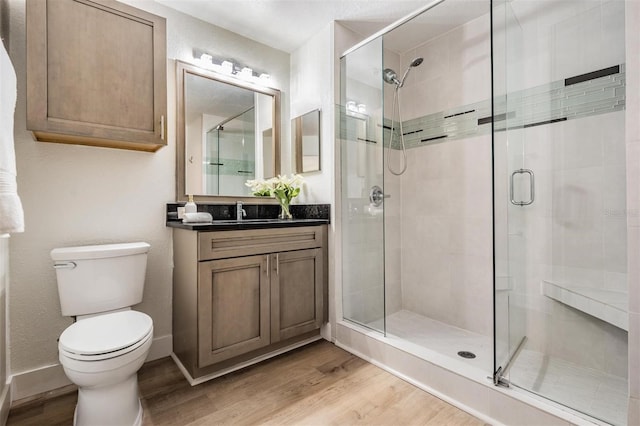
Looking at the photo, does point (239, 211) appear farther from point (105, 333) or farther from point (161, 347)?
point (105, 333)

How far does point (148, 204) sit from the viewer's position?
6.93 ft

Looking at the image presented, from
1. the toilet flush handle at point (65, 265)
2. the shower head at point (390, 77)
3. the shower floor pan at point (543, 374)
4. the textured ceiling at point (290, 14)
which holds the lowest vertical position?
the shower floor pan at point (543, 374)

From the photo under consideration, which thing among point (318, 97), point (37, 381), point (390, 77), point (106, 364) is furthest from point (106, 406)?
point (390, 77)

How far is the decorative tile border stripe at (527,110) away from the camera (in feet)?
5.54

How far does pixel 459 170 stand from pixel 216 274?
6.50 ft

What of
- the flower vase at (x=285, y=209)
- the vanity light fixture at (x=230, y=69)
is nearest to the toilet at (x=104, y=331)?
the flower vase at (x=285, y=209)

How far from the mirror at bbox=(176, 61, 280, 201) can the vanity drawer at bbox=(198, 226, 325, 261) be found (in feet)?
2.02

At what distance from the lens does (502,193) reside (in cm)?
172

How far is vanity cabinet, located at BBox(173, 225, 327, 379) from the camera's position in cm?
181

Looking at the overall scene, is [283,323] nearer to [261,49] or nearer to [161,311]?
[161,311]

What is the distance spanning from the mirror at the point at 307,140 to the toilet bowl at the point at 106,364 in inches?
63.3

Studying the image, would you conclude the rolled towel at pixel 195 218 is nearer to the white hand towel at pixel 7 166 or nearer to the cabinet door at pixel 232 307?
the cabinet door at pixel 232 307

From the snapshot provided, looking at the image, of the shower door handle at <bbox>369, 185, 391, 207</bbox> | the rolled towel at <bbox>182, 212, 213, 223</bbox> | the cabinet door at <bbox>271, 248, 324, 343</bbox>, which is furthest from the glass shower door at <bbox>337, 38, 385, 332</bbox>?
the rolled towel at <bbox>182, 212, 213, 223</bbox>

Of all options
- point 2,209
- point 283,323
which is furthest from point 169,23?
point 283,323
